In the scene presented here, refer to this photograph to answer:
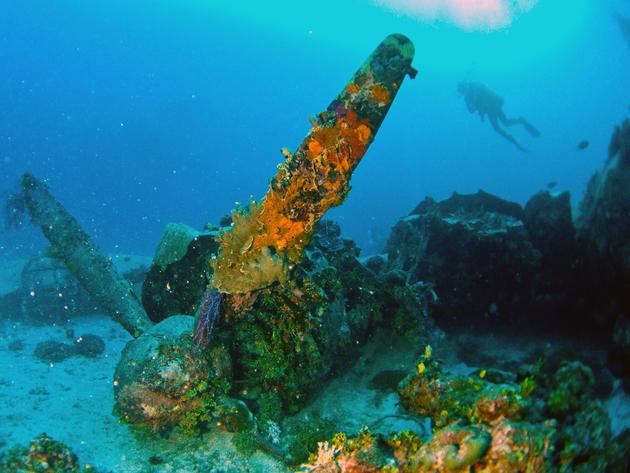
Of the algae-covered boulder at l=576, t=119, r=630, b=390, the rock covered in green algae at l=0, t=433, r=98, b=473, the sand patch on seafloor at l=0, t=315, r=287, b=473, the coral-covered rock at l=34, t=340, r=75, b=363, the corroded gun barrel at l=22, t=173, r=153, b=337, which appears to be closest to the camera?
the rock covered in green algae at l=0, t=433, r=98, b=473

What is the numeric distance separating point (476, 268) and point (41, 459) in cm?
846

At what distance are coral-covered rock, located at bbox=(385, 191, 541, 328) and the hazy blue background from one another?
2139 inches

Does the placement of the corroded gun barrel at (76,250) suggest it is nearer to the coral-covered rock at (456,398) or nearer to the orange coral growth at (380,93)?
the coral-covered rock at (456,398)

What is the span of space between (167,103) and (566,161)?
17421 cm

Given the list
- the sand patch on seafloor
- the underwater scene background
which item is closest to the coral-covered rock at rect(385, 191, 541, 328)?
the underwater scene background

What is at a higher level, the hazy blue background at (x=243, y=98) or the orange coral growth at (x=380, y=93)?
the hazy blue background at (x=243, y=98)

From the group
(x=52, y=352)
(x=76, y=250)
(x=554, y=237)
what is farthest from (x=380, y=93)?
(x=52, y=352)

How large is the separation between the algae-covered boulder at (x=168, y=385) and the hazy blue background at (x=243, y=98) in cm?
5862

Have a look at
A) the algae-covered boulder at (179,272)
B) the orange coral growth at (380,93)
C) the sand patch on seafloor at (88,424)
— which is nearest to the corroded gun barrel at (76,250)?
the algae-covered boulder at (179,272)

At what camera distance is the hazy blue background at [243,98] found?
95812mm

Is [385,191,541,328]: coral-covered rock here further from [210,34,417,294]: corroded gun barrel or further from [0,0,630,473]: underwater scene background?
[210,34,417,294]: corroded gun barrel

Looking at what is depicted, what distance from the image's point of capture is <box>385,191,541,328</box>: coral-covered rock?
7.54 m

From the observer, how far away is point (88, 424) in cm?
520

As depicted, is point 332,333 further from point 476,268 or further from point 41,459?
point 476,268
